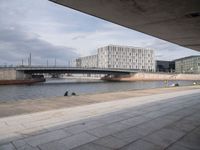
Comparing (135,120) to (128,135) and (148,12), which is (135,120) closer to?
(128,135)

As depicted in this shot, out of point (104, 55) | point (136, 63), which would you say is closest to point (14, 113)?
point (104, 55)

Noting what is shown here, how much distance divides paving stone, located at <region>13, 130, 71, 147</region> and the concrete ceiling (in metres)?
3.66

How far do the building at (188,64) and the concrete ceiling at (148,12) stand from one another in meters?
161

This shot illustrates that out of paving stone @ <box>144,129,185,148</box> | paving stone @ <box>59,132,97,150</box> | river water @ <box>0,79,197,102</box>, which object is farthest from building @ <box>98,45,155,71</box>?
paving stone @ <box>59,132,97,150</box>

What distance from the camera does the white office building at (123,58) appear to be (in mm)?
157000

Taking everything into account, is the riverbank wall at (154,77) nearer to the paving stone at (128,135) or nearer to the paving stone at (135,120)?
the paving stone at (135,120)

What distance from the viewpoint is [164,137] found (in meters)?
6.40

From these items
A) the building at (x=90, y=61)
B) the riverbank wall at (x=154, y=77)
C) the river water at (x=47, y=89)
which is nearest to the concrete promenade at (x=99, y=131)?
the river water at (x=47, y=89)

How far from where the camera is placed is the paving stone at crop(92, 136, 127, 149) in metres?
5.63

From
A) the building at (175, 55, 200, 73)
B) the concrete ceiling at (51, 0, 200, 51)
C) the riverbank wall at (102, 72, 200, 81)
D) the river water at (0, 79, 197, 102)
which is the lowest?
the river water at (0, 79, 197, 102)

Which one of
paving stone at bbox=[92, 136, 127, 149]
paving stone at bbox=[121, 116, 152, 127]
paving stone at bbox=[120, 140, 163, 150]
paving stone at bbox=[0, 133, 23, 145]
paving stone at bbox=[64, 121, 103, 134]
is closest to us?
paving stone at bbox=[120, 140, 163, 150]

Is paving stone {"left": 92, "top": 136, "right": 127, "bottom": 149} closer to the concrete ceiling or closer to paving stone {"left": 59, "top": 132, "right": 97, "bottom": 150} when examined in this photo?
paving stone {"left": 59, "top": 132, "right": 97, "bottom": 150}

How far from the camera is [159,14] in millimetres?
5801

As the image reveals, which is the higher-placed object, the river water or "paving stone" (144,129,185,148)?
"paving stone" (144,129,185,148)
